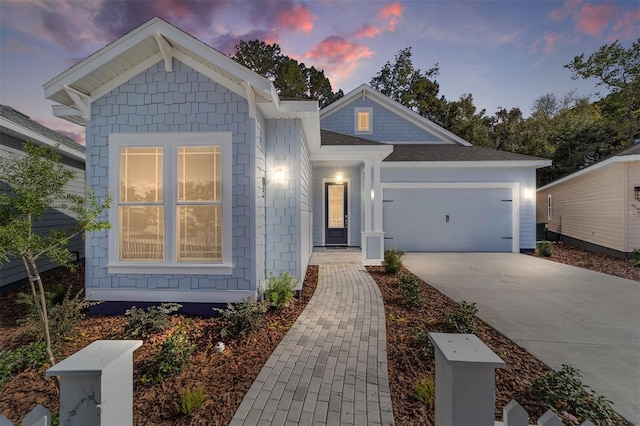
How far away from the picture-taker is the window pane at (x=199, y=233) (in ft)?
13.7

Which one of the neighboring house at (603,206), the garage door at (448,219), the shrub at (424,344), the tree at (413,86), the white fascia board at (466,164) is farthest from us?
the tree at (413,86)

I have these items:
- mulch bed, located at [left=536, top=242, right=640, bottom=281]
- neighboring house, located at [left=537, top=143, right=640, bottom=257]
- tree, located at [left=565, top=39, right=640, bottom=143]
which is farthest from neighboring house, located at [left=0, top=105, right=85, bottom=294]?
tree, located at [left=565, top=39, right=640, bottom=143]

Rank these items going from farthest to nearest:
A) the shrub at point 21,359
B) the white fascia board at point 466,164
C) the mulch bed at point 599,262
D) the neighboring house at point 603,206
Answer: the white fascia board at point 466,164 → the neighboring house at point 603,206 → the mulch bed at point 599,262 → the shrub at point 21,359

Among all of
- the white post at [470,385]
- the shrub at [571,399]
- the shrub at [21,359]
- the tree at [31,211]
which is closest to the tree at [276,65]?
the tree at [31,211]

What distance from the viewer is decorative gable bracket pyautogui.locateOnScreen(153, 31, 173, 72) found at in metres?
3.71

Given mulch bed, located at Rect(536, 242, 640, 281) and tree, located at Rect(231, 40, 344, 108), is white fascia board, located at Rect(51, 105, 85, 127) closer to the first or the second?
mulch bed, located at Rect(536, 242, 640, 281)

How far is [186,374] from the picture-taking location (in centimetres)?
260

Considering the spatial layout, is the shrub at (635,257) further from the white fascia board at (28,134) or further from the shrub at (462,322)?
the white fascia board at (28,134)

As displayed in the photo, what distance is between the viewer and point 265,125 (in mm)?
4887

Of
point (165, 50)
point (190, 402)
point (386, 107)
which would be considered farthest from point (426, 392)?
point (386, 107)

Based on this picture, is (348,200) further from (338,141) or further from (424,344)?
(424,344)

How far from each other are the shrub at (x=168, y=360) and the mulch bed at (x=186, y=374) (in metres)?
0.06

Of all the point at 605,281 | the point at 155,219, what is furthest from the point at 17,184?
the point at 605,281

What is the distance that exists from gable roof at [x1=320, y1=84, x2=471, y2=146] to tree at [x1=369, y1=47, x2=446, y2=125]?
8.41 metres
